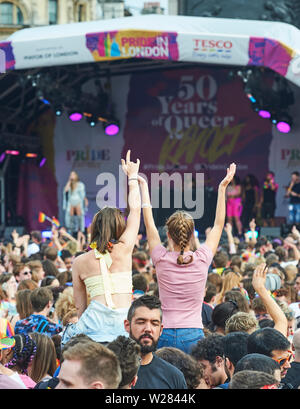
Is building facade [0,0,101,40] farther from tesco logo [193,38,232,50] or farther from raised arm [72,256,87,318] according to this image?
raised arm [72,256,87,318]

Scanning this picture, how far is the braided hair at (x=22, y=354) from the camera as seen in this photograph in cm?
387

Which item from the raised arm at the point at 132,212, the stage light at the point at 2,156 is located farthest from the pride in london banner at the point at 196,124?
the raised arm at the point at 132,212

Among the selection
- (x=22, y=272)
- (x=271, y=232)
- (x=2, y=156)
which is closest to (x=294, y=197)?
(x=271, y=232)

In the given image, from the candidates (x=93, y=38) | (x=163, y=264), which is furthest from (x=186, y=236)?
(x=93, y=38)

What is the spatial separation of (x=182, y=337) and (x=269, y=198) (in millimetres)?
14999

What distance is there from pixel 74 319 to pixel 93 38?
9702 mm

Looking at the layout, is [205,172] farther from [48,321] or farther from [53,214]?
[48,321]

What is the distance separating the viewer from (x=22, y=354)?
3.89m

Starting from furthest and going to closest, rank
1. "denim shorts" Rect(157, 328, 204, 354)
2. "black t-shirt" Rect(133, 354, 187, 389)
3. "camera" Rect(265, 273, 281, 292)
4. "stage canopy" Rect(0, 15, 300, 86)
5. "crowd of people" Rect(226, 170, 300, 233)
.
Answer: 1. "crowd of people" Rect(226, 170, 300, 233)
2. "stage canopy" Rect(0, 15, 300, 86)
3. "camera" Rect(265, 273, 281, 292)
4. "denim shorts" Rect(157, 328, 204, 354)
5. "black t-shirt" Rect(133, 354, 187, 389)

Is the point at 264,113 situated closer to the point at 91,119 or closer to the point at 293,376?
the point at 91,119

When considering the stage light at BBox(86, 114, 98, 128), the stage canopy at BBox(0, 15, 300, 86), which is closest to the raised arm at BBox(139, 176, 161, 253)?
the stage canopy at BBox(0, 15, 300, 86)

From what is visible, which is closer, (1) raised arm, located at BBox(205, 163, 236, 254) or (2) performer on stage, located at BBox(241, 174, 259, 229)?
(1) raised arm, located at BBox(205, 163, 236, 254)

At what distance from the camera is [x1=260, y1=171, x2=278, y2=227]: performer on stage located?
61.3 feet

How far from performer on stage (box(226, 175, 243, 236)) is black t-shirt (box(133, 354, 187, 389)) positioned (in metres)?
15.5
